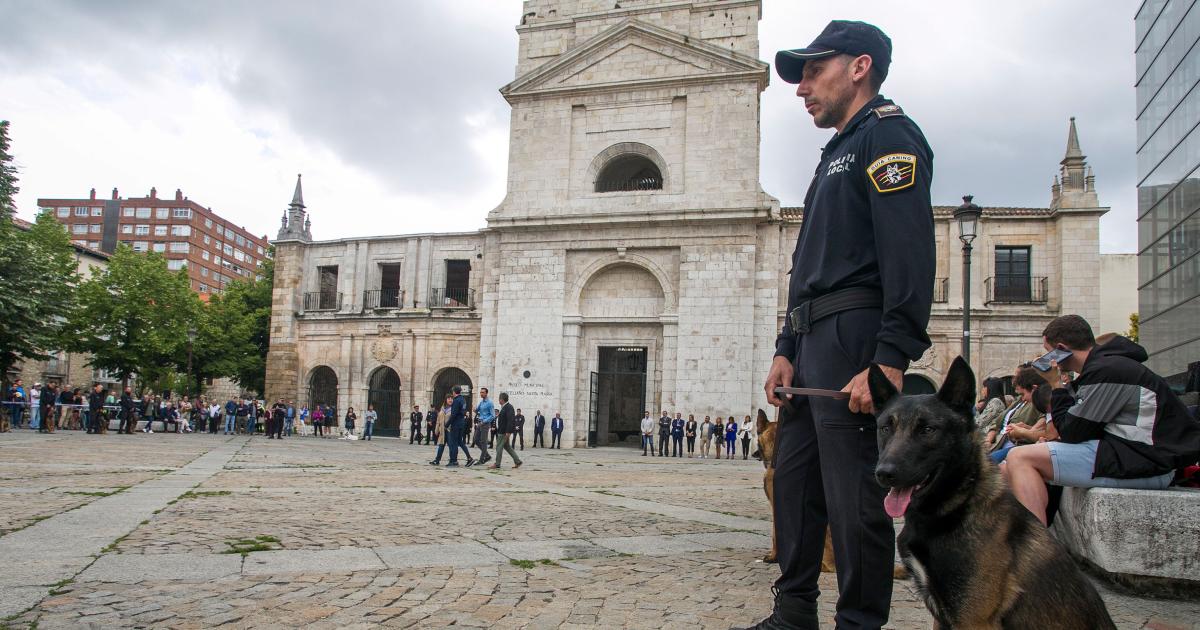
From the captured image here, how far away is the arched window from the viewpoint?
28.1 meters

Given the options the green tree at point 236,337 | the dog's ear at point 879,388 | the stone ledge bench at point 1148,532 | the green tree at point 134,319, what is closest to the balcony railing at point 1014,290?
the stone ledge bench at point 1148,532

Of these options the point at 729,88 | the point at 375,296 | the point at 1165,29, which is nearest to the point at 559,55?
the point at 729,88

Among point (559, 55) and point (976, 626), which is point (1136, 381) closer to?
point (976, 626)

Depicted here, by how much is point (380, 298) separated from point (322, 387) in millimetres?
4992

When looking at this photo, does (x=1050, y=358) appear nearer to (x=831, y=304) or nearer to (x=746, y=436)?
(x=831, y=304)

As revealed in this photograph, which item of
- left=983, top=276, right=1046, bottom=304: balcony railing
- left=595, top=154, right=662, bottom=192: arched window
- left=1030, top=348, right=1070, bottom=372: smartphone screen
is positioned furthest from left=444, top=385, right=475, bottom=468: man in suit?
left=983, top=276, right=1046, bottom=304: balcony railing

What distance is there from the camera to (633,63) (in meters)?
27.3

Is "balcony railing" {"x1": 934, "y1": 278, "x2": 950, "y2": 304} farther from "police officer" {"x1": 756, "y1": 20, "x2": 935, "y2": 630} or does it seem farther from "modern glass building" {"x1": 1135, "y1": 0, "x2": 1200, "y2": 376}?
"police officer" {"x1": 756, "y1": 20, "x2": 935, "y2": 630}

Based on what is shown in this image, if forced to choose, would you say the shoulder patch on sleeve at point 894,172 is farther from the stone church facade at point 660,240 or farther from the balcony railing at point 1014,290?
the balcony railing at point 1014,290

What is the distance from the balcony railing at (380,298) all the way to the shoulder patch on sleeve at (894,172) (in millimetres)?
30549

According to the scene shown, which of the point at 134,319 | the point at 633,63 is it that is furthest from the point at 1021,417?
the point at 134,319

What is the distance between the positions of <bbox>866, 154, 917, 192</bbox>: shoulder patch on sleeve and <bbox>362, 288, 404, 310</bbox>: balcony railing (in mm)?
30549

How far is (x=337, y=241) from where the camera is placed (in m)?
32.8

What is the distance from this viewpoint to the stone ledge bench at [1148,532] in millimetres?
3951
